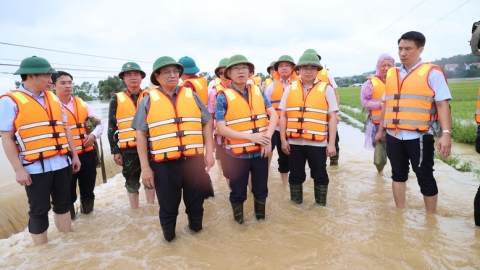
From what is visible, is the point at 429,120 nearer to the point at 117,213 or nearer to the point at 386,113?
the point at 386,113

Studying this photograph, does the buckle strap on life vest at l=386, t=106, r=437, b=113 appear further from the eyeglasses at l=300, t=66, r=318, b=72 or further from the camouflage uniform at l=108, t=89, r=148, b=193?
the camouflage uniform at l=108, t=89, r=148, b=193

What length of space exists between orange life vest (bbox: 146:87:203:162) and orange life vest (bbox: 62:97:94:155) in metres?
1.66

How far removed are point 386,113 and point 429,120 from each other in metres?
0.47

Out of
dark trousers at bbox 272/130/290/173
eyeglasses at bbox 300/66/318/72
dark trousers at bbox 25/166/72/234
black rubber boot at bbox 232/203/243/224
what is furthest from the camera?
dark trousers at bbox 272/130/290/173

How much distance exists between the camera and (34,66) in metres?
3.12

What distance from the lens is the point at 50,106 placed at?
3301 millimetres

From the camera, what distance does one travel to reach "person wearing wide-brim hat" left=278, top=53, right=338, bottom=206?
12.6ft

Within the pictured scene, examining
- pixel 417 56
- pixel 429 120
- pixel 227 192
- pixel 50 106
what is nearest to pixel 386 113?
pixel 429 120

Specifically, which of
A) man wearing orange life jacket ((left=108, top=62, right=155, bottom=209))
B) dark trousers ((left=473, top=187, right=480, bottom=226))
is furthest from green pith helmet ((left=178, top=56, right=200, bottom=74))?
dark trousers ((left=473, top=187, right=480, bottom=226))

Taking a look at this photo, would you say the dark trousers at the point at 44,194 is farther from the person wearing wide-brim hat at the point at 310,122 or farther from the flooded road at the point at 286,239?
the person wearing wide-brim hat at the point at 310,122

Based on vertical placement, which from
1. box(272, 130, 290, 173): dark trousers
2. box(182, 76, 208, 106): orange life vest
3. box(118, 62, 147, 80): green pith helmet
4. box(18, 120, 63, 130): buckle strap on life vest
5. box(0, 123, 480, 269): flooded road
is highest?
box(118, 62, 147, 80): green pith helmet

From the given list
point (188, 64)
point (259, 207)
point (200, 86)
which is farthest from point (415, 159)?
point (188, 64)

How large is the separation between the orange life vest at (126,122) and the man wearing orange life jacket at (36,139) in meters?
0.84

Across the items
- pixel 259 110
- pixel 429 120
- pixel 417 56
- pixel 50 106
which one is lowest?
pixel 429 120
